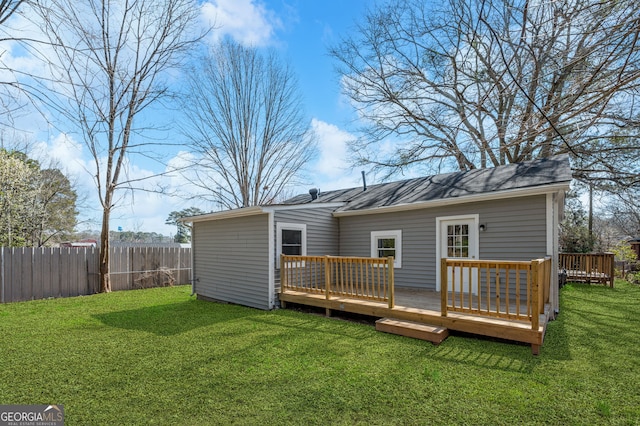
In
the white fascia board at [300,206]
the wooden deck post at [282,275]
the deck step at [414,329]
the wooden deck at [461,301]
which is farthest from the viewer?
the wooden deck post at [282,275]

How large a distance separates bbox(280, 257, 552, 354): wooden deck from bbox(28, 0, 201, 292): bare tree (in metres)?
4.52

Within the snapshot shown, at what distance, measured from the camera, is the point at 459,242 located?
6938mm

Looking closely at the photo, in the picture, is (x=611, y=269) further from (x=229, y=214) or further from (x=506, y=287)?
(x=229, y=214)

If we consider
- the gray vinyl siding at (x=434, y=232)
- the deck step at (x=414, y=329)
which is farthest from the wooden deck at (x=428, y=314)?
the gray vinyl siding at (x=434, y=232)

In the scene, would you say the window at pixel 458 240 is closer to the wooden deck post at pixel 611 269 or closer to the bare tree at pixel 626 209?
the wooden deck post at pixel 611 269

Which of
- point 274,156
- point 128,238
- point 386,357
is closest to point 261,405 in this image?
point 386,357

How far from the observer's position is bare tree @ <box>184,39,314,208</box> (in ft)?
52.6

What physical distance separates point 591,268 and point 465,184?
7234 mm

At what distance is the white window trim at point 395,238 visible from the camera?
25.6 ft

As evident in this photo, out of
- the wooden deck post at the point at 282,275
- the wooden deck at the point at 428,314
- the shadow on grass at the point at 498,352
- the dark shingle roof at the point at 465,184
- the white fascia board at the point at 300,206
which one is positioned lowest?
the shadow on grass at the point at 498,352

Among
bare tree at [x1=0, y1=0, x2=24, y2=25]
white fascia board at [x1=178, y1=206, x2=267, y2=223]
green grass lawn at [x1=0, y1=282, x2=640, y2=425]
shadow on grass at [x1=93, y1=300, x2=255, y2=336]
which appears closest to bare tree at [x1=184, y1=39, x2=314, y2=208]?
white fascia board at [x1=178, y1=206, x2=267, y2=223]

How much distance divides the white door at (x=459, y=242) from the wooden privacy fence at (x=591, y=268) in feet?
21.3

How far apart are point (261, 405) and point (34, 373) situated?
2769 millimetres

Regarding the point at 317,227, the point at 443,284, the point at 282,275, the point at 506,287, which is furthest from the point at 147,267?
the point at 506,287
